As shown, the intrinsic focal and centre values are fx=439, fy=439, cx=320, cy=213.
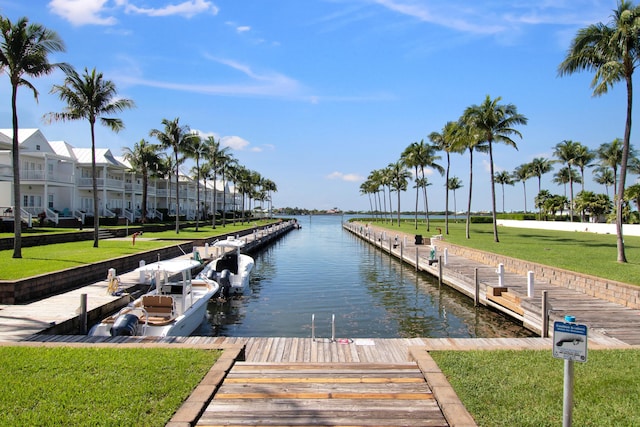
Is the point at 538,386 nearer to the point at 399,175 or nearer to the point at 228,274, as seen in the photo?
the point at 228,274

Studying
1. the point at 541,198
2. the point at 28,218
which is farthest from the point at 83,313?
the point at 541,198

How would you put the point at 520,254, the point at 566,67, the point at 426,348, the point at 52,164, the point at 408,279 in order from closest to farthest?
1. the point at 426,348
2. the point at 566,67
3. the point at 520,254
4. the point at 408,279
5. the point at 52,164

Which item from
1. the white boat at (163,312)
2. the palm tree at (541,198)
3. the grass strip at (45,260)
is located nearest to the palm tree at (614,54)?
the white boat at (163,312)

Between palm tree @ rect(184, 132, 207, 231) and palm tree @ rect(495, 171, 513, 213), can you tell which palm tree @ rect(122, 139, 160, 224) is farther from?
palm tree @ rect(495, 171, 513, 213)

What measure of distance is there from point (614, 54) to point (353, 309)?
15898mm

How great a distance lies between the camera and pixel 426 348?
889 cm

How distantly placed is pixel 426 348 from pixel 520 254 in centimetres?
1817

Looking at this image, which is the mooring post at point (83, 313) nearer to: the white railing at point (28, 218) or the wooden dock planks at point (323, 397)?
the wooden dock planks at point (323, 397)

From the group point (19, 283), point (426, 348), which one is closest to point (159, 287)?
point (19, 283)

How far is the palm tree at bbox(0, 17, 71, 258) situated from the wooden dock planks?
1868cm

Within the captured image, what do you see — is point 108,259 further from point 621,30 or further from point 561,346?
point 621,30

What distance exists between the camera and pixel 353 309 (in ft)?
65.5

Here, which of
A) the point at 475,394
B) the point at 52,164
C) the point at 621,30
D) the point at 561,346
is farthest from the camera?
the point at 52,164

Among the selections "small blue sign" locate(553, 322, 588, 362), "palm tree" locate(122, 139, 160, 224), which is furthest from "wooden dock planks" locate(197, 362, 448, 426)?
"palm tree" locate(122, 139, 160, 224)
